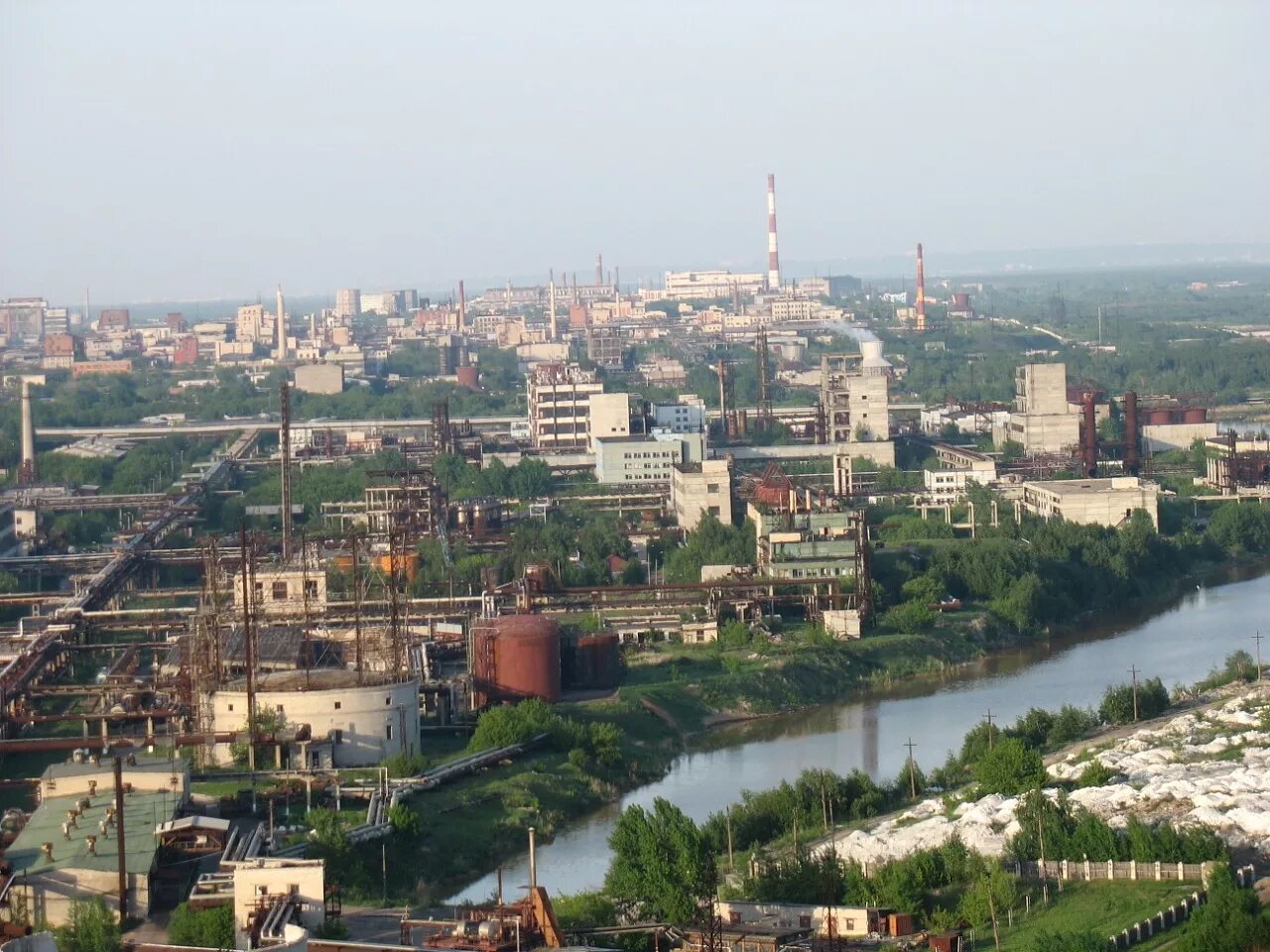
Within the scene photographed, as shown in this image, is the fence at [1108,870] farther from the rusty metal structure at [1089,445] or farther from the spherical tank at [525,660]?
the rusty metal structure at [1089,445]

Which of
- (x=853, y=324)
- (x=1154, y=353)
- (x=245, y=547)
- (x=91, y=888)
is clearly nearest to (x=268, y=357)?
(x=853, y=324)

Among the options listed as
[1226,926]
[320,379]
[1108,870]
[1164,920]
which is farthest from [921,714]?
[320,379]

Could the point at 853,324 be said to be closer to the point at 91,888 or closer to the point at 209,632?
the point at 209,632

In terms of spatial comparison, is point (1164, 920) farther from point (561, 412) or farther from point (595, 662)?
point (561, 412)

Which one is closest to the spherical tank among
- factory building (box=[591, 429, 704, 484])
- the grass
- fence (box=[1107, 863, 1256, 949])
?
the grass

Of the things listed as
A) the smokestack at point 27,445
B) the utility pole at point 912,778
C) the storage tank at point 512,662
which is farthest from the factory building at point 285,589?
the smokestack at point 27,445

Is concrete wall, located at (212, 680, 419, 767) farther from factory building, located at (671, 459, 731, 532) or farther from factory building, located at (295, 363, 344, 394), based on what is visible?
factory building, located at (295, 363, 344, 394)
